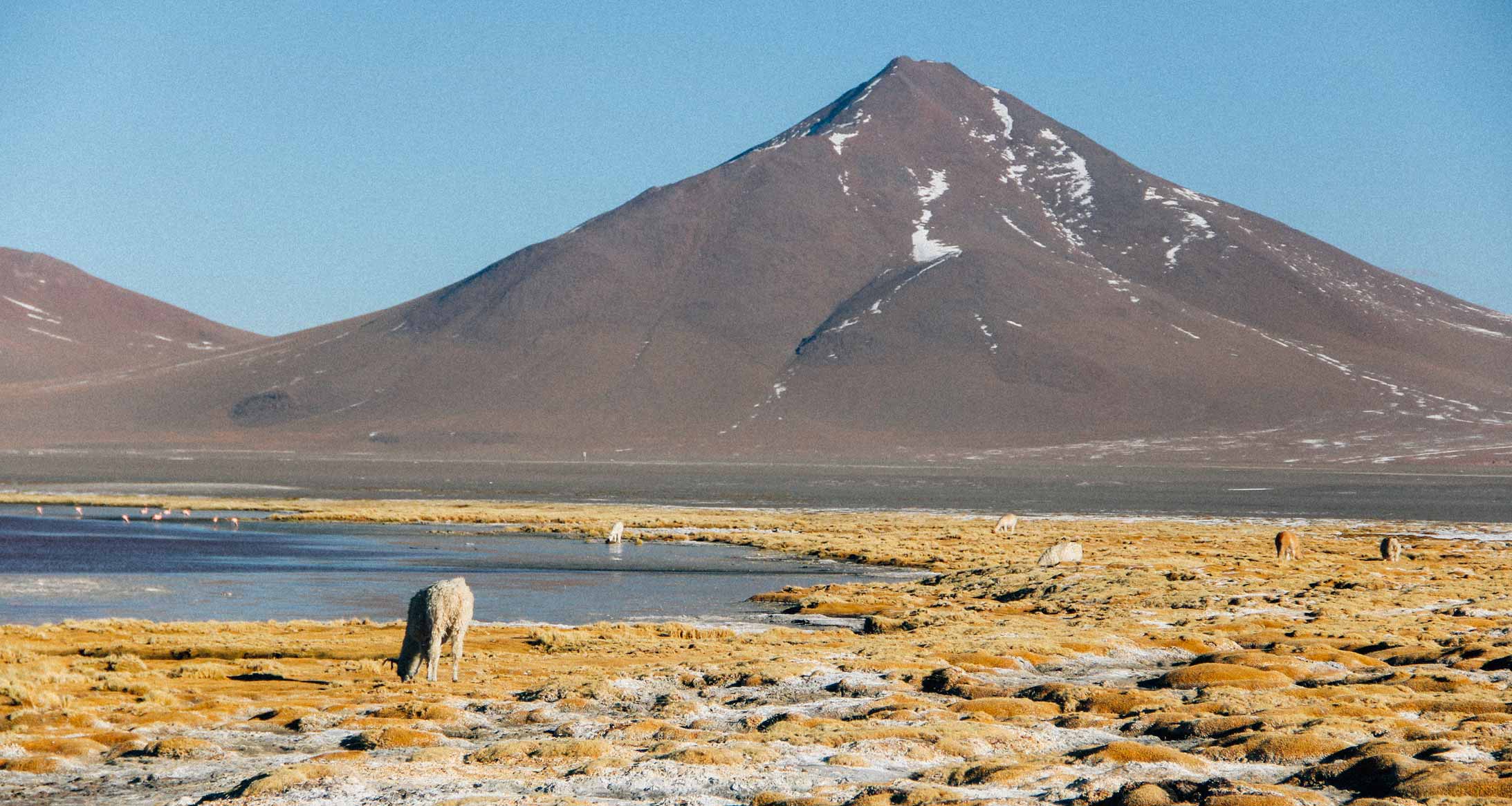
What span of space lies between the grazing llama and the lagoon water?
4829 mm

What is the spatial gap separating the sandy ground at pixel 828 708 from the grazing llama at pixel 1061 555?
23.1ft

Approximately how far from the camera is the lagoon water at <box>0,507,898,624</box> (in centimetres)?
3709

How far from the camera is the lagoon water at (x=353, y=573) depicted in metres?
37.1

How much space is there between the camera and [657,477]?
146m

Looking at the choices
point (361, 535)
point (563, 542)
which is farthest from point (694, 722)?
point (361, 535)

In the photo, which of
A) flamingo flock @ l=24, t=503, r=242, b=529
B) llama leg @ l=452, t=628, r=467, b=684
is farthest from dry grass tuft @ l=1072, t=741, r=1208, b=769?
flamingo flock @ l=24, t=503, r=242, b=529

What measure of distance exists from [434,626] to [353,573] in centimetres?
2340

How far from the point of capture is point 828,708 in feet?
75.0

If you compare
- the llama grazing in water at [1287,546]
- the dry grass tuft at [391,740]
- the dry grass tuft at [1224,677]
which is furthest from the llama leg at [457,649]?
the llama grazing in water at [1287,546]

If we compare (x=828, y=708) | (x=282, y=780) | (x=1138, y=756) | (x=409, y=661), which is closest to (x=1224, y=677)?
(x=828, y=708)

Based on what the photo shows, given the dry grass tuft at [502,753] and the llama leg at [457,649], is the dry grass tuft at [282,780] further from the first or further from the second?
the llama leg at [457,649]

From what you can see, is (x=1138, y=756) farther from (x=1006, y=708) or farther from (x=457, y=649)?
(x=457, y=649)

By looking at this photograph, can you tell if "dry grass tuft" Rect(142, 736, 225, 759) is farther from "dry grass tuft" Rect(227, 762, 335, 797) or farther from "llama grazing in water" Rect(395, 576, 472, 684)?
"llama grazing in water" Rect(395, 576, 472, 684)

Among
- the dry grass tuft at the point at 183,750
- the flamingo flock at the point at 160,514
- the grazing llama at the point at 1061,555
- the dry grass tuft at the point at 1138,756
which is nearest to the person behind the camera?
the dry grass tuft at the point at 1138,756
